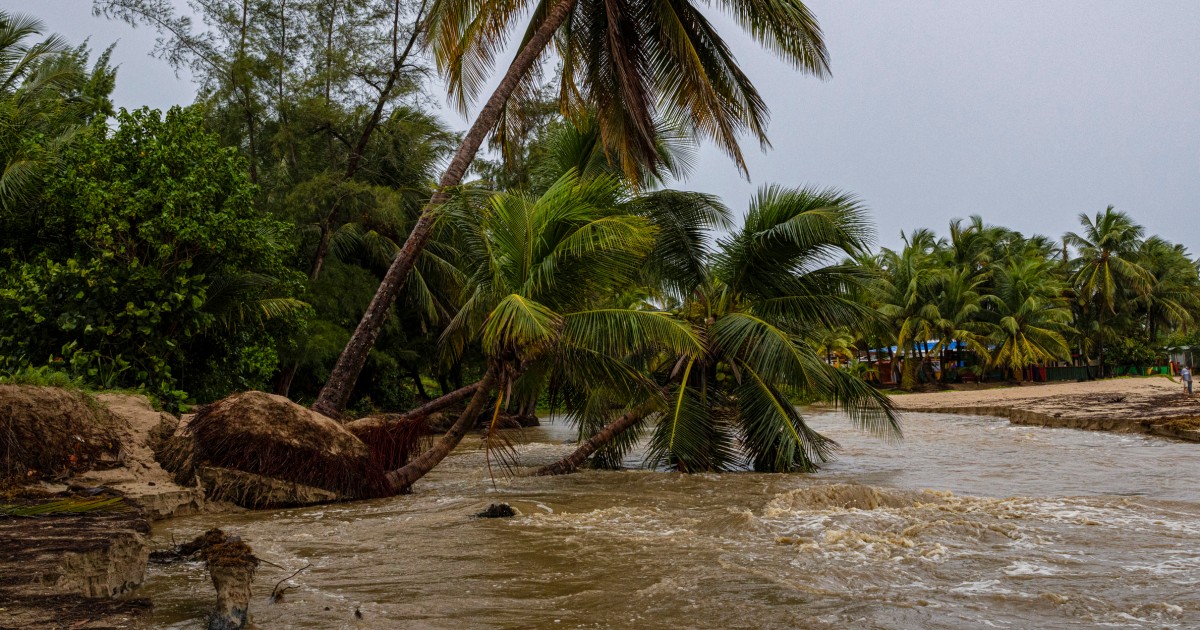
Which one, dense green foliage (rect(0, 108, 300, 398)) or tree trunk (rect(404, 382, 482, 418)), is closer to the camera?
tree trunk (rect(404, 382, 482, 418))

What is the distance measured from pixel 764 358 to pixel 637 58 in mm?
5075

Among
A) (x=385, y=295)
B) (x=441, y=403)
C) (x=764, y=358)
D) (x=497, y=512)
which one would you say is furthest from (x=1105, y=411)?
(x=497, y=512)

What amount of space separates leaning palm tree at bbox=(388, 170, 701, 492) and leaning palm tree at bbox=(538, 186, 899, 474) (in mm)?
2047

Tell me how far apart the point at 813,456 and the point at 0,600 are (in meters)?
10.9

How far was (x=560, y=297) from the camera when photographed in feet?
29.3

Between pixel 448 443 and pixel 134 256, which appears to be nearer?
pixel 448 443

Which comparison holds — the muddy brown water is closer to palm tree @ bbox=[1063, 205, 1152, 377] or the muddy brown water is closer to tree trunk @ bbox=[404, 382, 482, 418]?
tree trunk @ bbox=[404, 382, 482, 418]

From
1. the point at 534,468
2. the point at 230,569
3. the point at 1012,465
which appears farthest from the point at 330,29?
the point at 230,569

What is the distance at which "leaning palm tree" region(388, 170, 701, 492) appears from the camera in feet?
27.6

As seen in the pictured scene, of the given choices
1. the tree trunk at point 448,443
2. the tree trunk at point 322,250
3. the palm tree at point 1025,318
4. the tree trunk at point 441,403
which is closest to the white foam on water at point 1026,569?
the tree trunk at point 448,443

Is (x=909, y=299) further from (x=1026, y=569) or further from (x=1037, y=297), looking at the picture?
(x=1026, y=569)

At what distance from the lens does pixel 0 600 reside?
3.27m

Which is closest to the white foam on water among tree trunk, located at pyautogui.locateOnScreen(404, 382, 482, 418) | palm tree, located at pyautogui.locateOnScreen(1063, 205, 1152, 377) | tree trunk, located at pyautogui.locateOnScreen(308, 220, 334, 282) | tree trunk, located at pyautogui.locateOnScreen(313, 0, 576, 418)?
tree trunk, located at pyautogui.locateOnScreen(404, 382, 482, 418)

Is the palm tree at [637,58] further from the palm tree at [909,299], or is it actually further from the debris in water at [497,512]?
the palm tree at [909,299]
